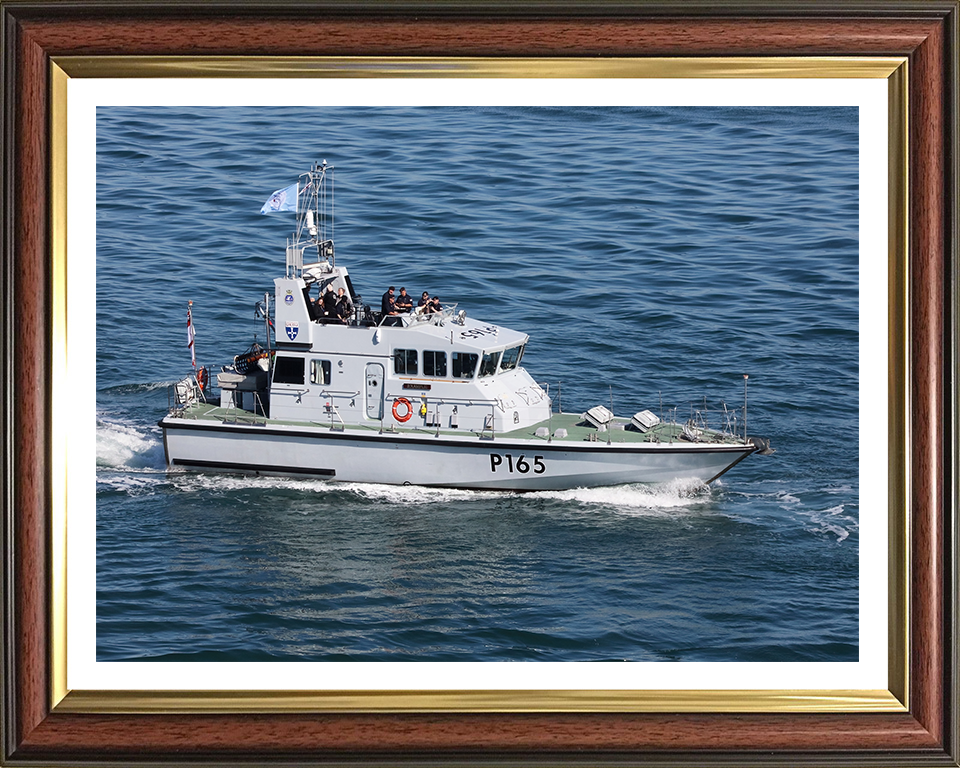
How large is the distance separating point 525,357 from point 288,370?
4.28m

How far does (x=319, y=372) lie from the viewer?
22.0 m

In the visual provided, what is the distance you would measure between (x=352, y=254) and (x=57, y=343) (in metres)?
10.9

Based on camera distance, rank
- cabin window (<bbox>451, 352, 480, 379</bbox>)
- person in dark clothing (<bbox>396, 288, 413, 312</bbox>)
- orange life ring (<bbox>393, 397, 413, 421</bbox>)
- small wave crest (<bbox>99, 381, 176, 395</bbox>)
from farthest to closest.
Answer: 1. orange life ring (<bbox>393, 397, 413, 421</bbox>)
2. cabin window (<bbox>451, 352, 480, 379</bbox>)
3. person in dark clothing (<bbox>396, 288, 413, 312</bbox>)
4. small wave crest (<bbox>99, 381, 176, 395</bbox>)

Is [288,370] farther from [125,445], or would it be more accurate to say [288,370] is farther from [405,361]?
[125,445]

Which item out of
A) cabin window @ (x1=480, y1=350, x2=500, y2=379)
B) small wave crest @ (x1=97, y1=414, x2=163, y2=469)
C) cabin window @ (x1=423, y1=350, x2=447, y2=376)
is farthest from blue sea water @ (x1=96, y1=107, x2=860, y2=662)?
cabin window @ (x1=423, y1=350, x2=447, y2=376)

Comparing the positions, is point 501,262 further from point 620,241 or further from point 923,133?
point 923,133

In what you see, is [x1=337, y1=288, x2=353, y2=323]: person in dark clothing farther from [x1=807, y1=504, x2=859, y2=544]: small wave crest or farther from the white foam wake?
[x1=807, y1=504, x2=859, y2=544]: small wave crest

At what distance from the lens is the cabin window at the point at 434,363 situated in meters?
21.4

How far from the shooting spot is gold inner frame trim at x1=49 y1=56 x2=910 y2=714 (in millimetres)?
9367

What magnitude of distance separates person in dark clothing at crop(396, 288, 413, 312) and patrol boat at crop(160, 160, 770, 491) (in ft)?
0.60

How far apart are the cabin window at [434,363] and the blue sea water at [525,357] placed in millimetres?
1064

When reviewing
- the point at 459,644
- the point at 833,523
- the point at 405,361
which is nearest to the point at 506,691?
the point at 459,644

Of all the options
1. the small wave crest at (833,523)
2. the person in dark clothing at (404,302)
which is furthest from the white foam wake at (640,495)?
the small wave crest at (833,523)

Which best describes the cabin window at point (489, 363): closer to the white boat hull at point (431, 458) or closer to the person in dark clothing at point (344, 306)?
the white boat hull at point (431, 458)
